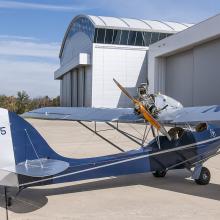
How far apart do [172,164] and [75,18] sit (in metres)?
59.0

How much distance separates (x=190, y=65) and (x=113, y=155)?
31.7 meters

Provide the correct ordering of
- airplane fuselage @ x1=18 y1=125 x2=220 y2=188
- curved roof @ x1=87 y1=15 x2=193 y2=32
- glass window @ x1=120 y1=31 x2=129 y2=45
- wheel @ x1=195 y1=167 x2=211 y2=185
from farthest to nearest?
1. curved roof @ x1=87 y1=15 x2=193 y2=32
2. glass window @ x1=120 y1=31 x2=129 y2=45
3. wheel @ x1=195 y1=167 x2=211 y2=185
4. airplane fuselage @ x1=18 y1=125 x2=220 y2=188

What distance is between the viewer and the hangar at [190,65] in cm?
3534

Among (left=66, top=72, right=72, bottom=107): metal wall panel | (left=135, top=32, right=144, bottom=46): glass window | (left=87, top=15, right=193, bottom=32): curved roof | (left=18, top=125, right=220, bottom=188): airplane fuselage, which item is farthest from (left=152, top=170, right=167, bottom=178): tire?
(left=66, top=72, right=72, bottom=107): metal wall panel

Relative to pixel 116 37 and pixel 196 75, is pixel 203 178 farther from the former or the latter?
pixel 116 37

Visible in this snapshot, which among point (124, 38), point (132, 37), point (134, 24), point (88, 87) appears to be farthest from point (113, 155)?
point (134, 24)

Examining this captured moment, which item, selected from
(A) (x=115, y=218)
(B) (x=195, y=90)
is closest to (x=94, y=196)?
(A) (x=115, y=218)

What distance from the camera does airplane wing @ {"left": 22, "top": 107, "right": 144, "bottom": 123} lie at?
36.7 feet

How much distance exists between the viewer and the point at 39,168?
8133 mm

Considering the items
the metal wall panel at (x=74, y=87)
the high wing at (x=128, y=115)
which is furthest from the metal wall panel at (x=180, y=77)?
the high wing at (x=128, y=115)

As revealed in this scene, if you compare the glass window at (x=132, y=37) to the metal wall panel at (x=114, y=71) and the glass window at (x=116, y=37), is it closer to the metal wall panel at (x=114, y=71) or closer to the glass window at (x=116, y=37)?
the metal wall panel at (x=114, y=71)

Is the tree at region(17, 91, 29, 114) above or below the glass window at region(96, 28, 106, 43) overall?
below

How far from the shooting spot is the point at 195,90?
38719 mm

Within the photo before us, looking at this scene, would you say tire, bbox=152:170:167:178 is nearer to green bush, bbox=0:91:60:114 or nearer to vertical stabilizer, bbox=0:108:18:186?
vertical stabilizer, bbox=0:108:18:186
